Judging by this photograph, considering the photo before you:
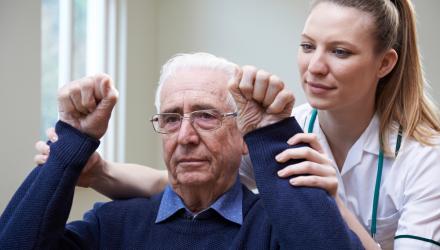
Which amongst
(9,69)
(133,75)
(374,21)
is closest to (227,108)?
(374,21)

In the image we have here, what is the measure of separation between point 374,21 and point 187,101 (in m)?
0.58

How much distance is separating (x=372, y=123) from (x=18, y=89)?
5.23 ft

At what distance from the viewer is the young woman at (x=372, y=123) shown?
1.67 m

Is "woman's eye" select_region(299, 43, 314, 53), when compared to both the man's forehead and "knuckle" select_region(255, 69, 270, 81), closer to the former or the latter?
the man's forehead

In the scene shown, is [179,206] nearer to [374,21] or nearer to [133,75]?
[374,21]

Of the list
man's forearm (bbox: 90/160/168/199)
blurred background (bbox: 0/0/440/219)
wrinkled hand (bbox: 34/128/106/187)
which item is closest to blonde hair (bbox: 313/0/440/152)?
man's forearm (bbox: 90/160/168/199)

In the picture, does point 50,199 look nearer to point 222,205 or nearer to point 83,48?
point 222,205

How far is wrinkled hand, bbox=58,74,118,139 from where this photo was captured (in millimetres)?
1406

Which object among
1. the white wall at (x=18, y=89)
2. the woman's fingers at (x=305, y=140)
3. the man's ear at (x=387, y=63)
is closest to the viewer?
the woman's fingers at (x=305, y=140)

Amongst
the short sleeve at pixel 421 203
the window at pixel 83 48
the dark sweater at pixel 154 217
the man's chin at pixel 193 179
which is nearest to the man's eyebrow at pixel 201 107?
the man's chin at pixel 193 179

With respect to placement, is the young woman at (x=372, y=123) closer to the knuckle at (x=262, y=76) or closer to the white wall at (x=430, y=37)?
the knuckle at (x=262, y=76)

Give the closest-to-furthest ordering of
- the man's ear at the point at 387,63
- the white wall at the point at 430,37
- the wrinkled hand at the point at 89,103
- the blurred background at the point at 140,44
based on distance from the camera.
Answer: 1. the wrinkled hand at the point at 89,103
2. the man's ear at the point at 387,63
3. the blurred background at the point at 140,44
4. the white wall at the point at 430,37

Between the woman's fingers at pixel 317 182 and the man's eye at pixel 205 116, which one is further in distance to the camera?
the man's eye at pixel 205 116

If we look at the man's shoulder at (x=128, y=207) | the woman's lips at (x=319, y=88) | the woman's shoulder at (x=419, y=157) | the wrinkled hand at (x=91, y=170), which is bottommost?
the man's shoulder at (x=128, y=207)
